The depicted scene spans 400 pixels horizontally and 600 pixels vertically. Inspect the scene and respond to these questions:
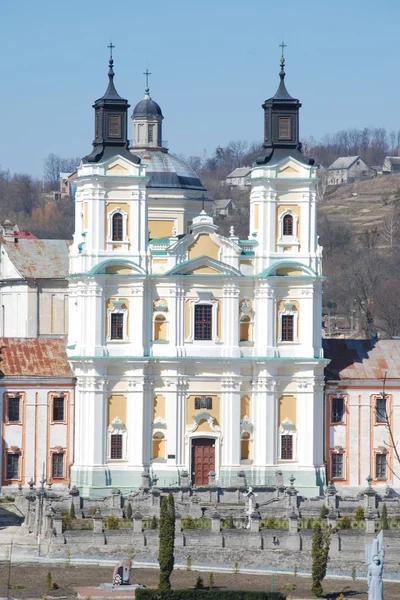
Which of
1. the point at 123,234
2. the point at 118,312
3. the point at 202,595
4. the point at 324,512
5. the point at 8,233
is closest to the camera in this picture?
the point at 202,595

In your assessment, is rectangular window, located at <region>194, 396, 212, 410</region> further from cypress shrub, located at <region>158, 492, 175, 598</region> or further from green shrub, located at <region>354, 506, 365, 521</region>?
cypress shrub, located at <region>158, 492, 175, 598</region>

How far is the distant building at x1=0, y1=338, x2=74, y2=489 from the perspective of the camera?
301 feet

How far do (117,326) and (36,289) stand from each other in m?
18.8

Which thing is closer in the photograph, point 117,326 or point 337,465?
point 117,326

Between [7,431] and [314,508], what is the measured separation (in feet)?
46.8

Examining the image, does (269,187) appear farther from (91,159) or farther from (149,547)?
(149,547)

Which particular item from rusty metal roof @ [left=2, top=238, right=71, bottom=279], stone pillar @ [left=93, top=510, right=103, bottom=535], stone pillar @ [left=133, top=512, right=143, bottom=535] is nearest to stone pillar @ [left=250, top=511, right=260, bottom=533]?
stone pillar @ [left=133, top=512, right=143, bottom=535]

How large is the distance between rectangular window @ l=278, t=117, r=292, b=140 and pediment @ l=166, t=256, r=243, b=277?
18.5ft

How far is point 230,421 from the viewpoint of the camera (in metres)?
91.6

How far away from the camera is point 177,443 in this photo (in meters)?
91.2

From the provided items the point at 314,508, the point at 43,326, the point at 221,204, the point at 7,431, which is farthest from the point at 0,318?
the point at 221,204

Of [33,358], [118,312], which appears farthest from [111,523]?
[33,358]

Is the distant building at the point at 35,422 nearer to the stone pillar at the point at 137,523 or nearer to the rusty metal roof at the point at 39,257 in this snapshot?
the stone pillar at the point at 137,523

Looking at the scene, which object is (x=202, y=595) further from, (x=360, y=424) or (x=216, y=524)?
(x=360, y=424)
